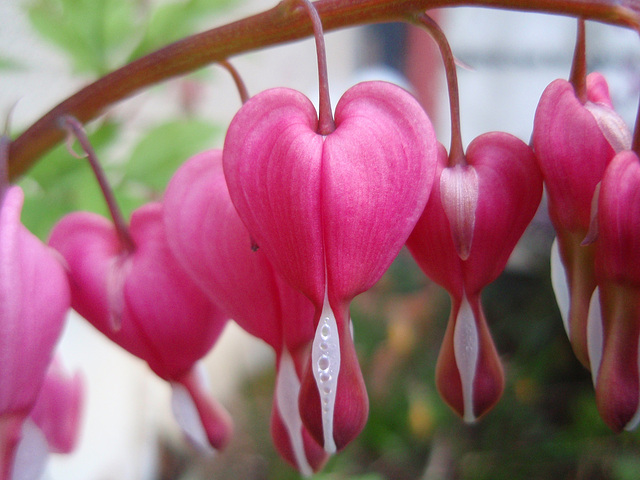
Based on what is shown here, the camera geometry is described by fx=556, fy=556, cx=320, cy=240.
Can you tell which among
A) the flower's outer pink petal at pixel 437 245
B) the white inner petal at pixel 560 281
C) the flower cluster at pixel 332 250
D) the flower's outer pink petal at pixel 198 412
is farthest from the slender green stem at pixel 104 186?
the white inner petal at pixel 560 281

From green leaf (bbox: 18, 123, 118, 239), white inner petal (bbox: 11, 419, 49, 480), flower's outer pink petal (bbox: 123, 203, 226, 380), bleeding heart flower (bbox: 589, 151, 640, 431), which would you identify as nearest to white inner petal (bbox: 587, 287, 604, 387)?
bleeding heart flower (bbox: 589, 151, 640, 431)

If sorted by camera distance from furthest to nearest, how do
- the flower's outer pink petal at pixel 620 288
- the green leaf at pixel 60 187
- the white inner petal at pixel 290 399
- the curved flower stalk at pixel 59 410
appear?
the green leaf at pixel 60 187
the curved flower stalk at pixel 59 410
the white inner petal at pixel 290 399
the flower's outer pink petal at pixel 620 288

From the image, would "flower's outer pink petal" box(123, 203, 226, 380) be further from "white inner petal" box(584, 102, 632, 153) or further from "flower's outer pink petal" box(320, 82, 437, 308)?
"white inner petal" box(584, 102, 632, 153)

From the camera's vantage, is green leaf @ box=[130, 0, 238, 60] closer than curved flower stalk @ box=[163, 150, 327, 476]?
No

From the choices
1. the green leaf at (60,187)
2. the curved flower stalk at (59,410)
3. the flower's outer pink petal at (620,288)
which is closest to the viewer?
the flower's outer pink petal at (620,288)

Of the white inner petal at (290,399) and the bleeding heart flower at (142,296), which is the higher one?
the bleeding heart flower at (142,296)

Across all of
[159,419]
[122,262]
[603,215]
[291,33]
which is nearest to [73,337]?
[159,419]

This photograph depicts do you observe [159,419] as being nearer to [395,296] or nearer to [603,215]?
[395,296]

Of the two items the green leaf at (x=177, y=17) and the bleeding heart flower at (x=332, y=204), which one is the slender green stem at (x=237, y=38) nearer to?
the bleeding heart flower at (x=332, y=204)
